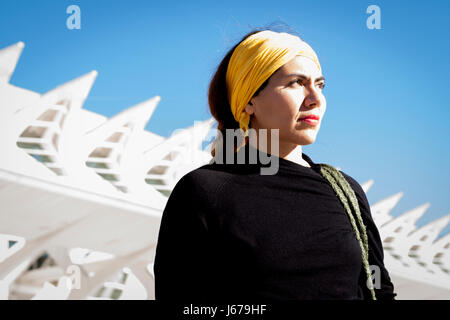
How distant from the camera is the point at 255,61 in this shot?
2.19 m

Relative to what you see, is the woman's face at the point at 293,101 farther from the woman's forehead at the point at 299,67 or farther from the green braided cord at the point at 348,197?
the green braided cord at the point at 348,197

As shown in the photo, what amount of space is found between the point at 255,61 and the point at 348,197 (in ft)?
2.82

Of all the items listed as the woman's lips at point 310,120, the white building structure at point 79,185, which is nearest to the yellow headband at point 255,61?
the woman's lips at point 310,120

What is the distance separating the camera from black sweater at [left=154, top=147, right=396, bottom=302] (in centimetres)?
186

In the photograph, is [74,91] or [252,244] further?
[74,91]

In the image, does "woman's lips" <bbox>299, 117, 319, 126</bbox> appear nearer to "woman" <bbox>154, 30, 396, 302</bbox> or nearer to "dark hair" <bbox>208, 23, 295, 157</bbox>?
"woman" <bbox>154, 30, 396, 302</bbox>

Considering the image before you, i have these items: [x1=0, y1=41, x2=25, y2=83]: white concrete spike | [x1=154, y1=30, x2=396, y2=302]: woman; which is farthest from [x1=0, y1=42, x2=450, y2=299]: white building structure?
[x1=154, y1=30, x2=396, y2=302]: woman

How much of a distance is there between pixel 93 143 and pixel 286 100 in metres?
8.53

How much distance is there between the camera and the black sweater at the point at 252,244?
1859 mm

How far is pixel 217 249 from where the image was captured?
6.17ft

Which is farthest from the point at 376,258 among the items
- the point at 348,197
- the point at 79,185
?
the point at 79,185

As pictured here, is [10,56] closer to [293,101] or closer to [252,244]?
[293,101]
